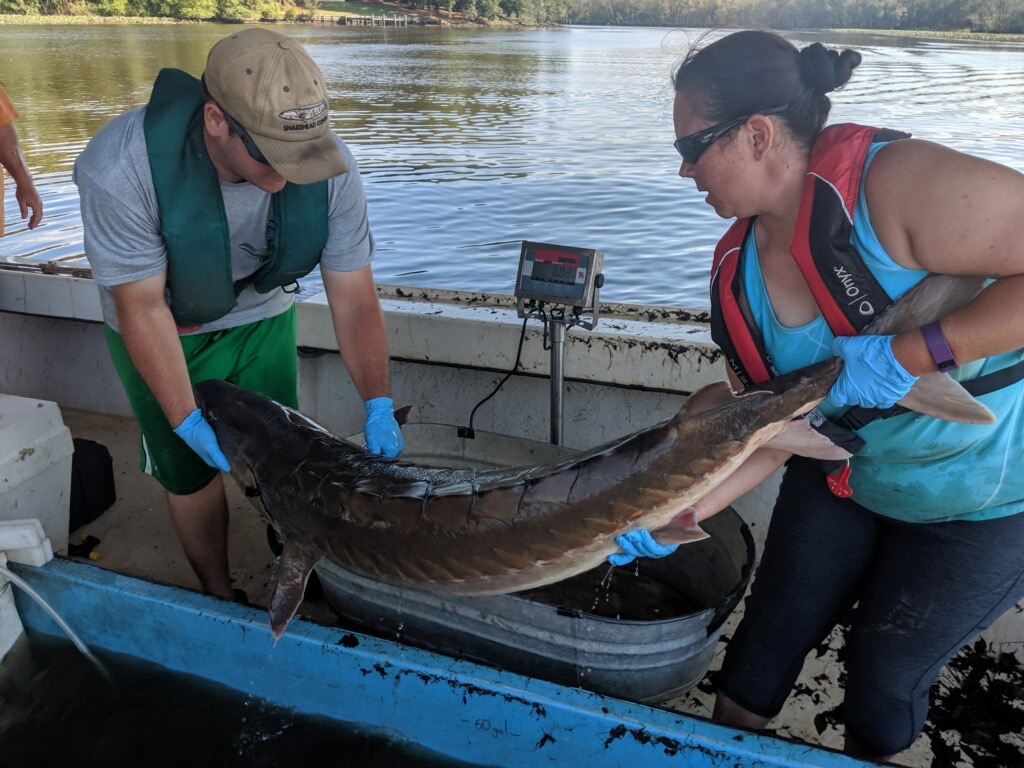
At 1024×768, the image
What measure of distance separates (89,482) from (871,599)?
10.4 ft

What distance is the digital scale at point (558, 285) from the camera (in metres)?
2.72

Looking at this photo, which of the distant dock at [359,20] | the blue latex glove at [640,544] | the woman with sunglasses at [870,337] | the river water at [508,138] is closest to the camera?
the woman with sunglasses at [870,337]

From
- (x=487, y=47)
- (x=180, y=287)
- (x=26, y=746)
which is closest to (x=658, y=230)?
(x=180, y=287)

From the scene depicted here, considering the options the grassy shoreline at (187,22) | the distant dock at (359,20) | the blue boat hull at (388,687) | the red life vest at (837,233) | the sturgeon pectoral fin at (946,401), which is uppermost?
the distant dock at (359,20)

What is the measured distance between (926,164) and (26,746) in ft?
9.02

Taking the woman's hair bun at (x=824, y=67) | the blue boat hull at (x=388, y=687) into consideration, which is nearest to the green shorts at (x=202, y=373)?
the blue boat hull at (x=388, y=687)

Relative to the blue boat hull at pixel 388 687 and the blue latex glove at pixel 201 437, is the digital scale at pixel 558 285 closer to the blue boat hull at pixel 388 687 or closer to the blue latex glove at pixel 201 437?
the blue latex glove at pixel 201 437

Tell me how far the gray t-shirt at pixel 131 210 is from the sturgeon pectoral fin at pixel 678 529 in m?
1.42

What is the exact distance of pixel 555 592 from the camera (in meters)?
3.08

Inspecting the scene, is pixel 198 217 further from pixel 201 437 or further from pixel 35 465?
pixel 35 465

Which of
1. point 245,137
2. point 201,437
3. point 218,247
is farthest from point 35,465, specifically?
point 245,137

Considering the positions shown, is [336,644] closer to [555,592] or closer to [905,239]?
[555,592]

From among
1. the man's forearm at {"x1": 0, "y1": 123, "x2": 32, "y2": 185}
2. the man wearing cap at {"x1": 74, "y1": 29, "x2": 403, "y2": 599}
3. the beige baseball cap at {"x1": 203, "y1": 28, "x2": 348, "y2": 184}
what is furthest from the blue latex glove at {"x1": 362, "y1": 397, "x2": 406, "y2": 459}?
the man's forearm at {"x1": 0, "y1": 123, "x2": 32, "y2": 185}

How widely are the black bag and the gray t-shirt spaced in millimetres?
1172
